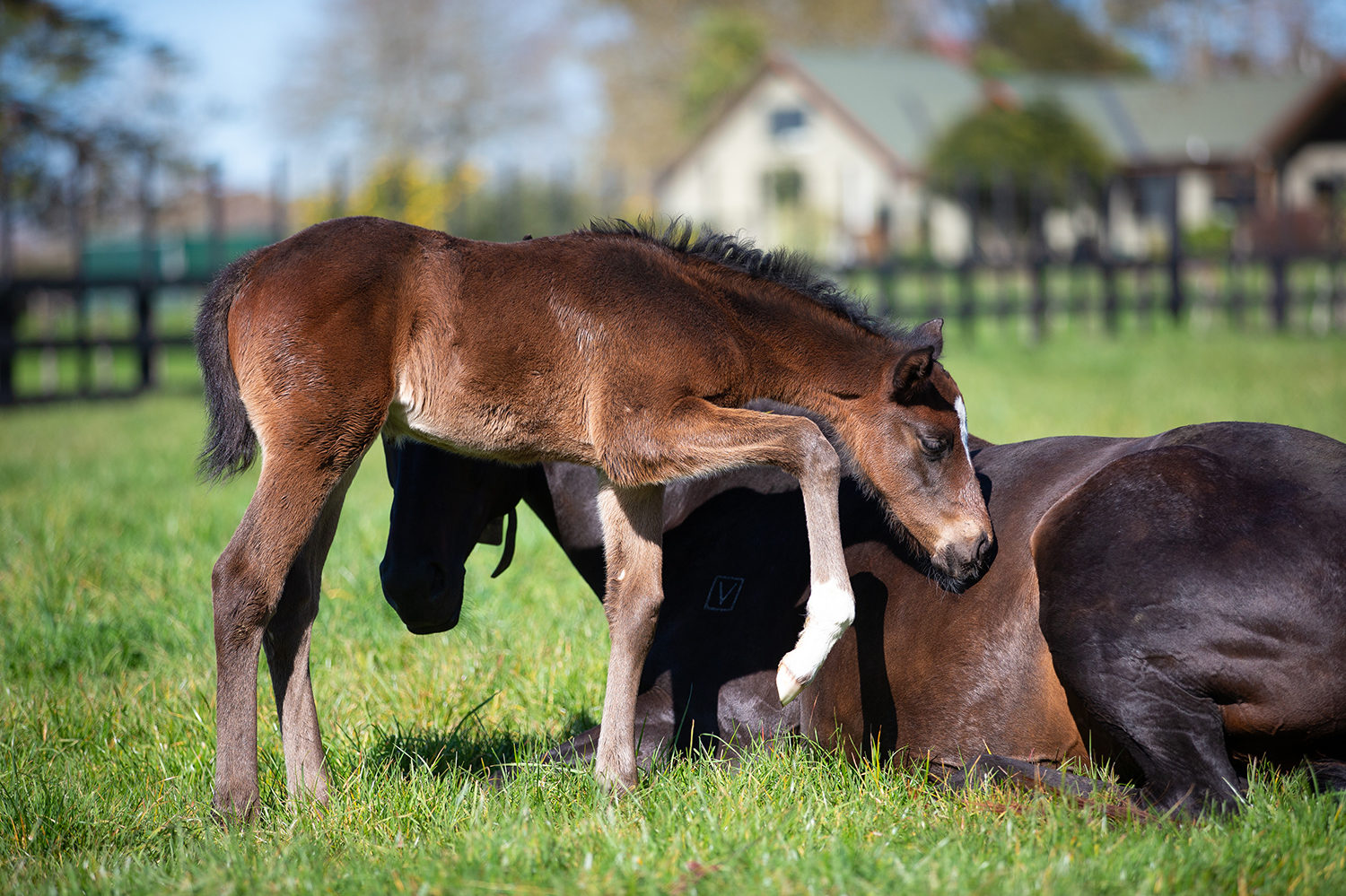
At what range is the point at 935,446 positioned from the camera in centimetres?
316

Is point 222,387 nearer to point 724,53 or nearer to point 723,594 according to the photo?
point 723,594

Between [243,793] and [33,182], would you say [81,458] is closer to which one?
[243,793]

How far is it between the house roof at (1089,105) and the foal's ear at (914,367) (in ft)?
113

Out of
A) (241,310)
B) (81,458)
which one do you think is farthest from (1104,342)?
(241,310)

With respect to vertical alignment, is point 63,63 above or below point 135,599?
above

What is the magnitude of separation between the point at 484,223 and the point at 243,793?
51.9ft

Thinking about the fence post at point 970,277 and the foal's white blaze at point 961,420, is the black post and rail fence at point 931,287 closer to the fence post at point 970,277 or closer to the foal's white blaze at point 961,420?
the fence post at point 970,277

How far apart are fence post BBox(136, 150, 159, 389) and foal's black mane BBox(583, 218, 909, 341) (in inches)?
482

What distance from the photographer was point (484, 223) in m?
17.9

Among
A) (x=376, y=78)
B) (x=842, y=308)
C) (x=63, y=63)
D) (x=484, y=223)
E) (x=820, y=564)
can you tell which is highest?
(x=376, y=78)

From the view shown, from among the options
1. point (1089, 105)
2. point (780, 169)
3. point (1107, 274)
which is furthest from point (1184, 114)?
point (1107, 274)

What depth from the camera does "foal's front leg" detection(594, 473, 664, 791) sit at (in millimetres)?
3109

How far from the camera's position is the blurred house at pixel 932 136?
36844 mm

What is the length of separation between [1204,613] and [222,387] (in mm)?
2480
